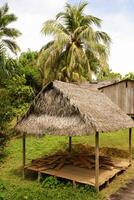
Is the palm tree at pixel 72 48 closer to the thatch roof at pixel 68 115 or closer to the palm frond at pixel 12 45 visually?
the palm frond at pixel 12 45

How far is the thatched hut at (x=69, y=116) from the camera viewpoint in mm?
11219

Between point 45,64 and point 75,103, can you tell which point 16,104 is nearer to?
point 45,64

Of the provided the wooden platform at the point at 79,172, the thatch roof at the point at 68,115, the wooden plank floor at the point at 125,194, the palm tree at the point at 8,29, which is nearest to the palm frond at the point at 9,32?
the palm tree at the point at 8,29

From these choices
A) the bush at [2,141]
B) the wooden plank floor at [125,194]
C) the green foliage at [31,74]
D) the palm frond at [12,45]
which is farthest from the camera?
the green foliage at [31,74]

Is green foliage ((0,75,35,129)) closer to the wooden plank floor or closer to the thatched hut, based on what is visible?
the thatched hut

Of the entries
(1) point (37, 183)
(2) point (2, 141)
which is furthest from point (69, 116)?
(2) point (2, 141)

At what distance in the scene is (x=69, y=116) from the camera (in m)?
11.8

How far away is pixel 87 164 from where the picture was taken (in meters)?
13.5

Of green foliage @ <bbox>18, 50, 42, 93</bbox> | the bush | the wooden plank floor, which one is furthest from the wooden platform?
green foliage @ <bbox>18, 50, 42, 93</bbox>

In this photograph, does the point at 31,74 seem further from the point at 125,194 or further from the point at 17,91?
the point at 125,194

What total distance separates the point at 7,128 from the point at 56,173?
7.84 metres

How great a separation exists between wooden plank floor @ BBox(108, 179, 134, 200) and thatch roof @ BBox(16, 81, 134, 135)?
2298 mm

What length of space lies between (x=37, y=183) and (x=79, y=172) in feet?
5.73

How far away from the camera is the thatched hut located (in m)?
11.2
